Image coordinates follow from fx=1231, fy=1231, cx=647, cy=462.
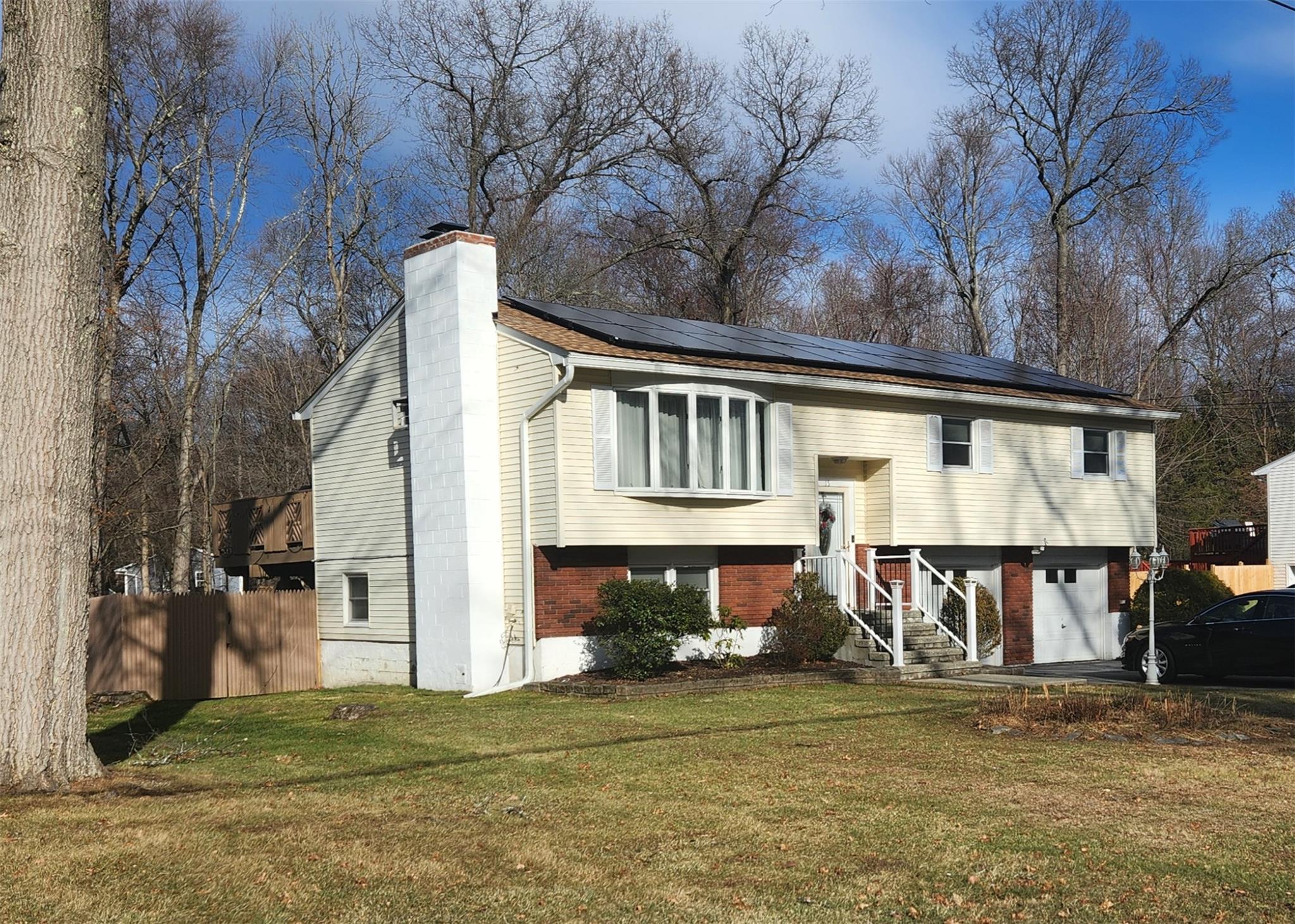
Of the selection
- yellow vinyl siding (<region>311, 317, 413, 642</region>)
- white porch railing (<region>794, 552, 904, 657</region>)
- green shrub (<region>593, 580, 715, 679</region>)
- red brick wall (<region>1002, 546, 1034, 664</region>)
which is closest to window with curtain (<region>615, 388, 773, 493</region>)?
green shrub (<region>593, 580, 715, 679</region>)

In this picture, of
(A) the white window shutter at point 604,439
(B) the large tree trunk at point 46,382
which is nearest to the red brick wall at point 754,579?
(A) the white window shutter at point 604,439

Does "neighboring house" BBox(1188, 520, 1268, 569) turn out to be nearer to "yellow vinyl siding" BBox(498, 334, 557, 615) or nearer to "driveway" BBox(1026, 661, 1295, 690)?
"driveway" BBox(1026, 661, 1295, 690)

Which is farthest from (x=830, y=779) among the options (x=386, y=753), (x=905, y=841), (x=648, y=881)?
(x=386, y=753)

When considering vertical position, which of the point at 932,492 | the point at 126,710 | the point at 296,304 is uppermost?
the point at 296,304

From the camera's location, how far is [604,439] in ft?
61.1

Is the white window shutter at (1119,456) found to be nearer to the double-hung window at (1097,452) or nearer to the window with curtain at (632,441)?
the double-hung window at (1097,452)

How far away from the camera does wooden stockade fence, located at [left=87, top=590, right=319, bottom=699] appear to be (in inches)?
817

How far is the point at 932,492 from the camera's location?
2342 centimetres

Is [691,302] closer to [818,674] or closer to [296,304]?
[296,304]

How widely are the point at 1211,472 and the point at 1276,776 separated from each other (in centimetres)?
4114

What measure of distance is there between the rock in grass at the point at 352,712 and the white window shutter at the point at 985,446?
43.3ft

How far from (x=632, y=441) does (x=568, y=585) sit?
7.98 ft

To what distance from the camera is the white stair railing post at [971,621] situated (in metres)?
20.4

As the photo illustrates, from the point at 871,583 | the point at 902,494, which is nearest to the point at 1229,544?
the point at 902,494
